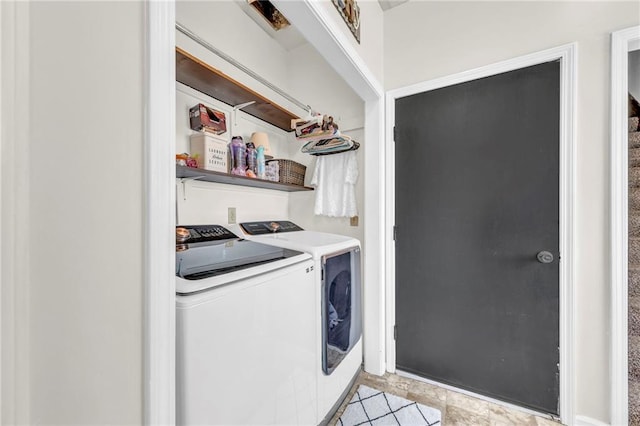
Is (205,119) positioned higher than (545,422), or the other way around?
(205,119)

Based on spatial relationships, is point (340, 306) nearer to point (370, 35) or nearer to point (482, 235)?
point (482, 235)

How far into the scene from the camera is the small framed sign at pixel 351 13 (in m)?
1.39

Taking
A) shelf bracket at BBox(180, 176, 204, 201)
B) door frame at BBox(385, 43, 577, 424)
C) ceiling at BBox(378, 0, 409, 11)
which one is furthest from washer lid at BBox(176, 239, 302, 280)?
ceiling at BBox(378, 0, 409, 11)

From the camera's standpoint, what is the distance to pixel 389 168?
2.02 meters

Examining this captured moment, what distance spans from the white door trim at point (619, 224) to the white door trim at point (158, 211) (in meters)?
2.08

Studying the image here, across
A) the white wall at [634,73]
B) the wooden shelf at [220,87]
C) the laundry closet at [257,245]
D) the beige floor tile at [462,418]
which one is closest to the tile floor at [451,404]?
the beige floor tile at [462,418]

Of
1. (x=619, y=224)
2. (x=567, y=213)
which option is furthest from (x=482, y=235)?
(x=619, y=224)

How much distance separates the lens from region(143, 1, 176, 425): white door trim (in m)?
0.56

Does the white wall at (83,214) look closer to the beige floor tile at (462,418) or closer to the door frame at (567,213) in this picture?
the beige floor tile at (462,418)

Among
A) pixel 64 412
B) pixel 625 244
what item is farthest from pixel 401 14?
pixel 64 412

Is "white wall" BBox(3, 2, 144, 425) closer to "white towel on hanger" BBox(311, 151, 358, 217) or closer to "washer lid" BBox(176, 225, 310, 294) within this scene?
"washer lid" BBox(176, 225, 310, 294)

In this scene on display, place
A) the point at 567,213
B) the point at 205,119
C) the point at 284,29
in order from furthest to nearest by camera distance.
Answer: the point at 284,29 → the point at 205,119 → the point at 567,213

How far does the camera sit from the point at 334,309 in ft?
5.17

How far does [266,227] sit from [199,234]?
627mm
